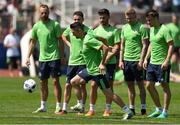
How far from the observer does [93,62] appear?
68.8 ft

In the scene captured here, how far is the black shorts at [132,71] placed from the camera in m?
22.3

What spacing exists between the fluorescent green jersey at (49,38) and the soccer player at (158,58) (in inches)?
96.5

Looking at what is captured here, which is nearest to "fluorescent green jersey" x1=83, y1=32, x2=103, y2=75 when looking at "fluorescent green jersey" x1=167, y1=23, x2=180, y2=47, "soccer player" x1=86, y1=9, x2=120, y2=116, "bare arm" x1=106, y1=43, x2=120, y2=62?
"bare arm" x1=106, y1=43, x2=120, y2=62

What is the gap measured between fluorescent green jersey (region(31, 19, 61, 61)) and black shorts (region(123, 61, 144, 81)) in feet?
5.69

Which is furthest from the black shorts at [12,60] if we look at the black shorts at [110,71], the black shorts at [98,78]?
the black shorts at [98,78]

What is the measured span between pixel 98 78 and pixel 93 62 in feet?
1.47

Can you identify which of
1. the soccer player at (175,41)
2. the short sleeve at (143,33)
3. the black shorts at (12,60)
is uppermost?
the short sleeve at (143,33)

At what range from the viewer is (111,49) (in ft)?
→ 70.6

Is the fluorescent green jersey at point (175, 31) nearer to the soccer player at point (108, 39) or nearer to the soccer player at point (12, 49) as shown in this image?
the soccer player at point (12, 49)

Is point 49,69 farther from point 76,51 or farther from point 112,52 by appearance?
point 112,52

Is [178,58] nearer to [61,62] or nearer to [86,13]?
[86,13]

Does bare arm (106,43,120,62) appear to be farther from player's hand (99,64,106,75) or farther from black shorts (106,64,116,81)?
player's hand (99,64,106,75)

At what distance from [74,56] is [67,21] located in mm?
23920

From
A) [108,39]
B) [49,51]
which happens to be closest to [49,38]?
[49,51]
